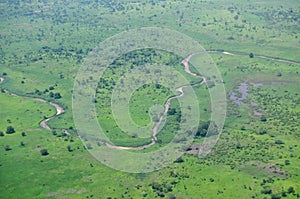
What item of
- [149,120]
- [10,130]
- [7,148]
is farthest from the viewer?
[149,120]

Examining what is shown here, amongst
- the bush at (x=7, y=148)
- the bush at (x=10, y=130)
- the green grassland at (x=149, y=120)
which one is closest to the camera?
the green grassland at (x=149, y=120)

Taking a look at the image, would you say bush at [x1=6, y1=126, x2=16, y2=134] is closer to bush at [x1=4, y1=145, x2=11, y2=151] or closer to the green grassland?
the green grassland

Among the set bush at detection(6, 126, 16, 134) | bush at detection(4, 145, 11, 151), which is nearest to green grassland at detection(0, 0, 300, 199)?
bush at detection(4, 145, 11, 151)

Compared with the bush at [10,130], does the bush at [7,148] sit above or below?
below

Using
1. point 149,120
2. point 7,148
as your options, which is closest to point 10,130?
point 7,148

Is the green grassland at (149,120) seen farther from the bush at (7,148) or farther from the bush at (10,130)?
the bush at (10,130)

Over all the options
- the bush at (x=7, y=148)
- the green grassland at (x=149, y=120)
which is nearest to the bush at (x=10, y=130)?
→ the green grassland at (x=149, y=120)

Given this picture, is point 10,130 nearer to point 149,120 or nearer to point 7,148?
point 7,148

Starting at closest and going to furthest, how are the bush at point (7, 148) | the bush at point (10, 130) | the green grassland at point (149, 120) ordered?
the green grassland at point (149, 120) < the bush at point (7, 148) < the bush at point (10, 130)

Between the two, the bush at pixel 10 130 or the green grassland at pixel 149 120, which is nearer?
the green grassland at pixel 149 120

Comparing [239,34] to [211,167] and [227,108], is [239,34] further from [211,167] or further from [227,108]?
[211,167]
